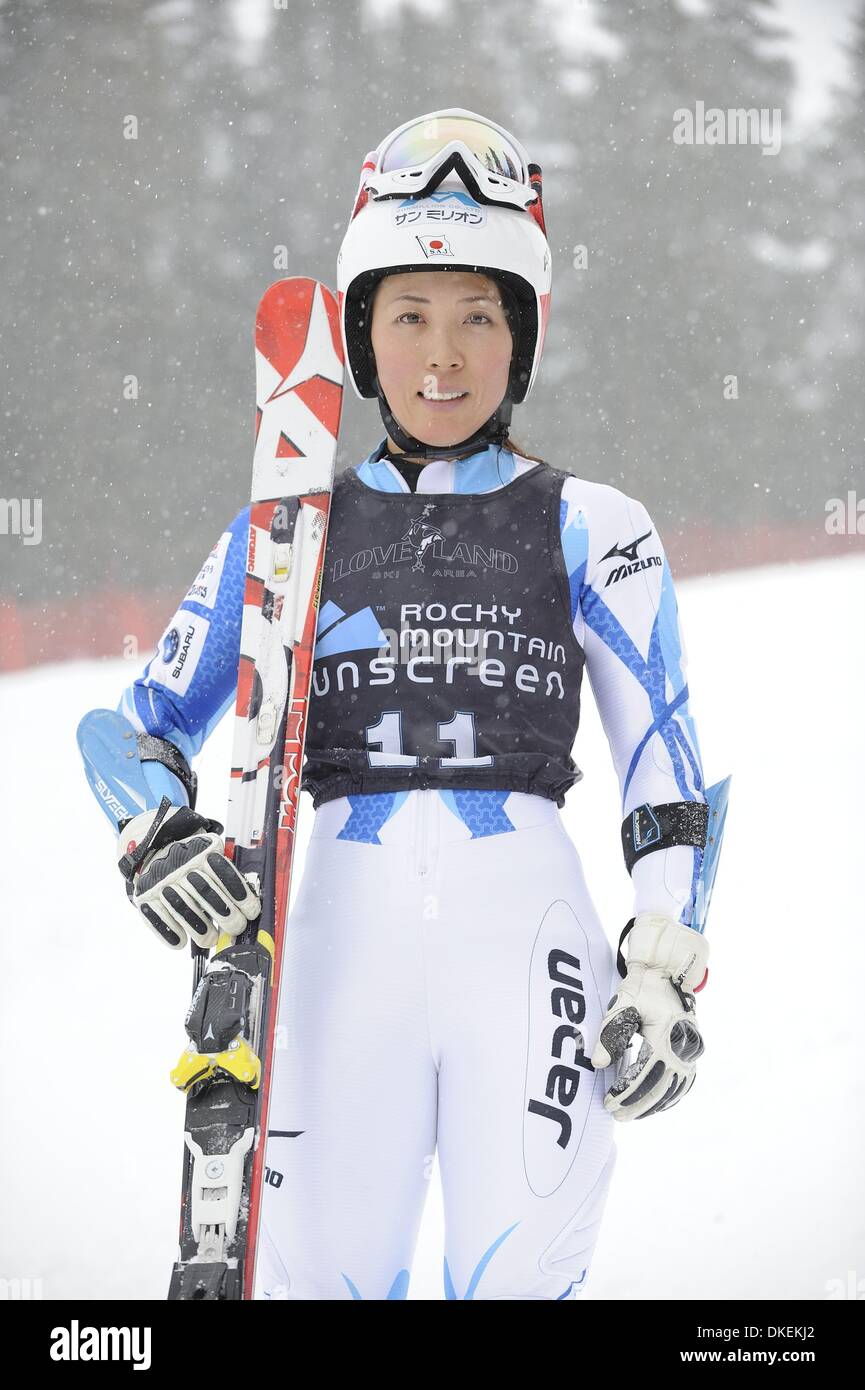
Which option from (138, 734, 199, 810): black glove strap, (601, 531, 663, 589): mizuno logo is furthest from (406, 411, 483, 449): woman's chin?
(138, 734, 199, 810): black glove strap

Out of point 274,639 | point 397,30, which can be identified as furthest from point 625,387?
point 274,639

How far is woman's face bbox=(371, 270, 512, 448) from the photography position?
1683 millimetres

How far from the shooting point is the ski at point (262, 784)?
1447 millimetres

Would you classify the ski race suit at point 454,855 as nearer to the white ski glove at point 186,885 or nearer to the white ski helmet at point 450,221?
the white ski glove at point 186,885

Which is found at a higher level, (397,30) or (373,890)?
(397,30)

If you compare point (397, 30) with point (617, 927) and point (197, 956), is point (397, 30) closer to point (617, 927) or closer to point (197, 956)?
point (617, 927)

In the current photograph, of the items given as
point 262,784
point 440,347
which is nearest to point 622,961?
point 262,784

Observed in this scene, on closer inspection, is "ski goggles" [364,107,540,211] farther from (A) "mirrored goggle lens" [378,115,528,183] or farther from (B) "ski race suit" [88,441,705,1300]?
(B) "ski race suit" [88,441,705,1300]

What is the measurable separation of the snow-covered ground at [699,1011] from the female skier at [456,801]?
1.39m

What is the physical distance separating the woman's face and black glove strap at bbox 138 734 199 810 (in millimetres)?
478

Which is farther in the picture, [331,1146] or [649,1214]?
[649,1214]

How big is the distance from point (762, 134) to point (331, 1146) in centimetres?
404

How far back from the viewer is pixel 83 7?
13.5 ft
